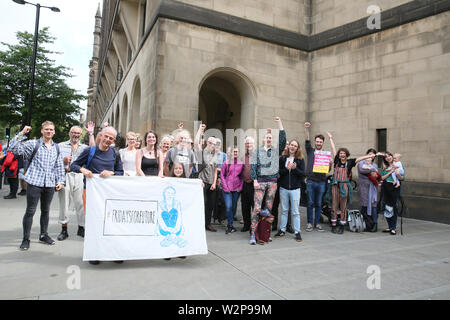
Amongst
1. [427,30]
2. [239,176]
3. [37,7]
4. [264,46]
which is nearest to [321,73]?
[264,46]

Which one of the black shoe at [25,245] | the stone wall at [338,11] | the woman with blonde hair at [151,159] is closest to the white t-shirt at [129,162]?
the woman with blonde hair at [151,159]

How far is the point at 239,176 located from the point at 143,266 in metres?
3.01

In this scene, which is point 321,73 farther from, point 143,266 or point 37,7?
point 37,7

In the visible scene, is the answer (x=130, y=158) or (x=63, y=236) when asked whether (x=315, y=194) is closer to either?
(x=130, y=158)

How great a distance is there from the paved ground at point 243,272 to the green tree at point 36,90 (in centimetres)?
2049

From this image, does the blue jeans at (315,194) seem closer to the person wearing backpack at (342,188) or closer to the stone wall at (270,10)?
the person wearing backpack at (342,188)

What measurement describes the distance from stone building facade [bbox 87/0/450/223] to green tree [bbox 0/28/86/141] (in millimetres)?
13613

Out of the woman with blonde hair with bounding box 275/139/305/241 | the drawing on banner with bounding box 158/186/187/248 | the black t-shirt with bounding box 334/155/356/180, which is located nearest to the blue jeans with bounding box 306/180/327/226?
the black t-shirt with bounding box 334/155/356/180

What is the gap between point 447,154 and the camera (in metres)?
8.25

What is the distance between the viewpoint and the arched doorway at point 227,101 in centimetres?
1128

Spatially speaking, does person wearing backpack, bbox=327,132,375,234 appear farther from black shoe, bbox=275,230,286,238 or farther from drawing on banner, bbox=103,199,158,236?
drawing on banner, bbox=103,199,158,236

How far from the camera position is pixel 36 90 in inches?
891

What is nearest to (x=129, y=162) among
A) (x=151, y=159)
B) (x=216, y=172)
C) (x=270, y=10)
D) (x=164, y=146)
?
(x=151, y=159)
